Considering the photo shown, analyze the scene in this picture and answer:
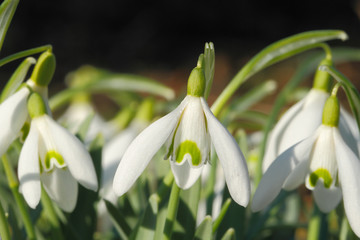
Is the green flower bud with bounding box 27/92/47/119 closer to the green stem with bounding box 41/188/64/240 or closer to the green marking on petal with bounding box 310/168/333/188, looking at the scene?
the green stem with bounding box 41/188/64/240

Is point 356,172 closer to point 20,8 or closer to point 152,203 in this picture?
point 152,203

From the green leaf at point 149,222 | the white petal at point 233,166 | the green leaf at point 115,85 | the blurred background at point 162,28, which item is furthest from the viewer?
the blurred background at point 162,28

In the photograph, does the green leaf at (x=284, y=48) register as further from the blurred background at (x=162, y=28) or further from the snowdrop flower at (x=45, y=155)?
the blurred background at (x=162, y=28)

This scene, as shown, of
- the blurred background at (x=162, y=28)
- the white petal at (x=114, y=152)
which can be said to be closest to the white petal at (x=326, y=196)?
the white petal at (x=114, y=152)

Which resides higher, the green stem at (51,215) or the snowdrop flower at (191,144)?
the snowdrop flower at (191,144)

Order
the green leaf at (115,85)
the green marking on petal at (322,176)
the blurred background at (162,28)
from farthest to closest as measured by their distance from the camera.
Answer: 1. the blurred background at (162,28)
2. the green leaf at (115,85)
3. the green marking on petal at (322,176)

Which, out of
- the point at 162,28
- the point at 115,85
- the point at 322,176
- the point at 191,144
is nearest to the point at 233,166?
the point at 191,144

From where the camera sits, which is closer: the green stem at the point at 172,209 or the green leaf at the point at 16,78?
the green stem at the point at 172,209
